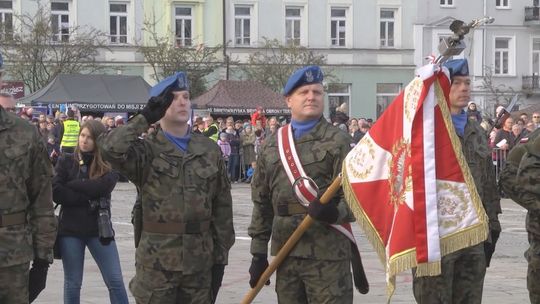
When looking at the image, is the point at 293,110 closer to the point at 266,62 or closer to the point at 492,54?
the point at 266,62

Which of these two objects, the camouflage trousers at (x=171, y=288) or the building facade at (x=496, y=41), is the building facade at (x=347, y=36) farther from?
the camouflage trousers at (x=171, y=288)

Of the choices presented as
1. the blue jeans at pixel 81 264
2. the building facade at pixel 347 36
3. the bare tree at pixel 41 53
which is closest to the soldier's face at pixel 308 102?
the blue jeans at pixel 81 264

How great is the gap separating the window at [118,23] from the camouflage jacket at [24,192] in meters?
49.6

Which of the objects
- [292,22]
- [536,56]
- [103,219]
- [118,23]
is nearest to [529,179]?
[103,219]

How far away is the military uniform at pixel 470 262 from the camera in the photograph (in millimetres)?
8789

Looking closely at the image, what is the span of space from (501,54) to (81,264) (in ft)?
179

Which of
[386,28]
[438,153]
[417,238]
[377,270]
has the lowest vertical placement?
[377,270]

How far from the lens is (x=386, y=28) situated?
60.2m

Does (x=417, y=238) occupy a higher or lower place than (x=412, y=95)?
lower

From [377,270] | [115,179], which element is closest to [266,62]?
[377,270]

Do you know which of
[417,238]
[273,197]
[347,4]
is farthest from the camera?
[347,4]

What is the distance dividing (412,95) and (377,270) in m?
6.47

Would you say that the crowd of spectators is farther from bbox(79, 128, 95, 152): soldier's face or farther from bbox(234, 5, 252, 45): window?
bbox(234, 5, 252, 45): window

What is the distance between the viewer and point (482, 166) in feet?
29.9
